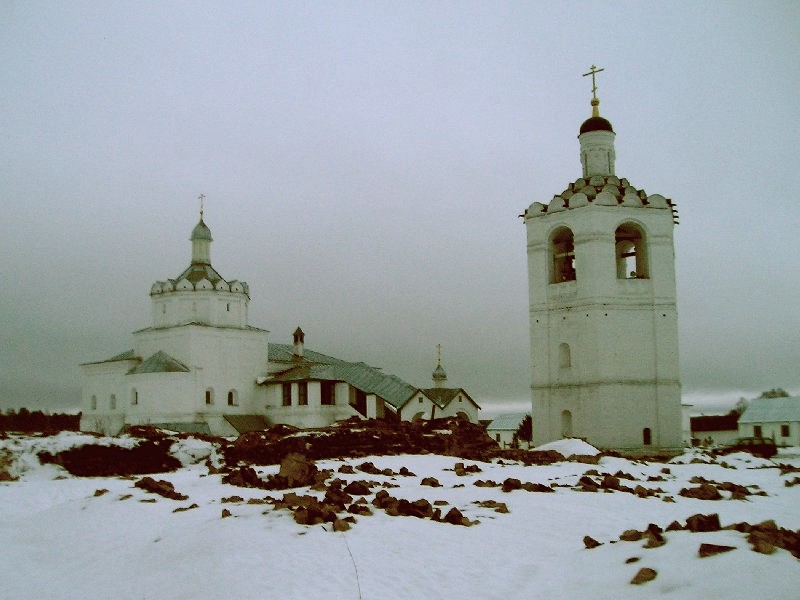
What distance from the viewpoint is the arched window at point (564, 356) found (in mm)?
36000

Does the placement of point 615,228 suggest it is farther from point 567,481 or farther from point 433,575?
point 433,575

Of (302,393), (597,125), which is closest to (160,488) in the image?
(597,125)

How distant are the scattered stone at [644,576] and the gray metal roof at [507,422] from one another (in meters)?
65.2

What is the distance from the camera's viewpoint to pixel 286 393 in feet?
155

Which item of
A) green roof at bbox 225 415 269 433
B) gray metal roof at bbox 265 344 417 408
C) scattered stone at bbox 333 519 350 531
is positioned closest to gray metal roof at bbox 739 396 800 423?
gray metal roof at bbox 265 344 417 408

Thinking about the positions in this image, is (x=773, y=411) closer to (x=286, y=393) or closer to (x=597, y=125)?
(x=597, y=125)

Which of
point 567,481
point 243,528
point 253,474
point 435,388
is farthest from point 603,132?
point 243,528

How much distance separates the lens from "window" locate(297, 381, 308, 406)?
46.2 metres

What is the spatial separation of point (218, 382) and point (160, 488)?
34.2 metres

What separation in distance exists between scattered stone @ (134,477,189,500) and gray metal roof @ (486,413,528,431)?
198ft

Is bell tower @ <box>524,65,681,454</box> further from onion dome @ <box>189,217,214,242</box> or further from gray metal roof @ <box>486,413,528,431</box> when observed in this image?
gray metal roof @ <box>486,413,528,431</box>

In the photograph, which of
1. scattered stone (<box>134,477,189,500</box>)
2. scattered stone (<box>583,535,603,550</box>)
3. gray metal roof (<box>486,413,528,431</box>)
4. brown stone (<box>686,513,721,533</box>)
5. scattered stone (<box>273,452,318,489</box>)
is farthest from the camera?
gray metal roof (<box>486,413,528,431</box>)

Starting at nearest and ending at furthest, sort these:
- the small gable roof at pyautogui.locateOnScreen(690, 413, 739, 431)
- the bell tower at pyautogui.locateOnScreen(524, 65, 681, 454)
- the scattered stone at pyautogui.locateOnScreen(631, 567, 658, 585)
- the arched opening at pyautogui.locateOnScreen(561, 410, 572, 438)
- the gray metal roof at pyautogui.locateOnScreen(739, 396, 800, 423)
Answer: the scattered stone at pyautogui.locateOnScreen(631, 567, 658, 585)
the bell tower at pyautogui.locateOnScreen(524, 65, 681, 454)
the arched opening at pyautogui.locateOnScreen(561, 410, 572, 438)
the gray metal roof at pyautogui.locateOnScreen(739, 396, 800, 423)
the small gable roof at pyautogui.locateOnScreen(690, 413, 739, 431)

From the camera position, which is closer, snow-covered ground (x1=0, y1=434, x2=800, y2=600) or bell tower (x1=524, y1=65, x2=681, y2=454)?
snow-covered ground (x1=0, y1=434, x2=800, y2=600)
